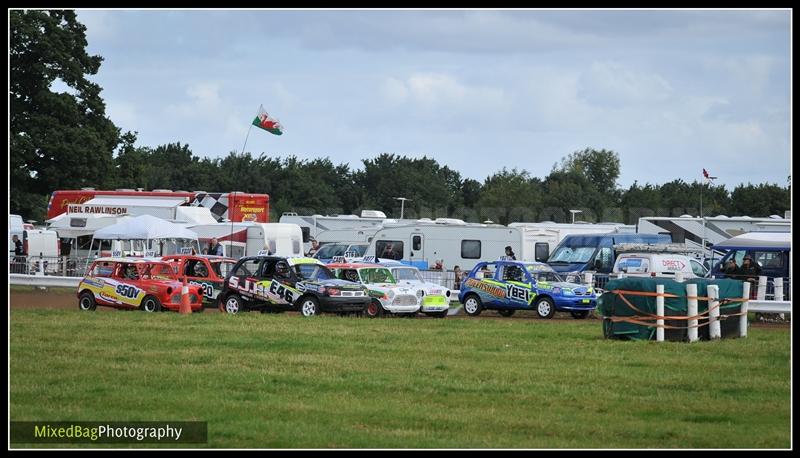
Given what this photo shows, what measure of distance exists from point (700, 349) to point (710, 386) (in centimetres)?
500

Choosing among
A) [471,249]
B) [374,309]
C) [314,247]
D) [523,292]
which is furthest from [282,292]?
[314,247]

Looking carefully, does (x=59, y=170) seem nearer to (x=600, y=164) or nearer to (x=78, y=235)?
(x=78, y=235)

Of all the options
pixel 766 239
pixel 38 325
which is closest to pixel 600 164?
pixel 766 239

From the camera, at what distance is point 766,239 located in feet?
115

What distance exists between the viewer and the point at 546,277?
3244 centimetres

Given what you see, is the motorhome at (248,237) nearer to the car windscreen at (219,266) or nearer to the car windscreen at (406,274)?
the car windscreen at (219,266)

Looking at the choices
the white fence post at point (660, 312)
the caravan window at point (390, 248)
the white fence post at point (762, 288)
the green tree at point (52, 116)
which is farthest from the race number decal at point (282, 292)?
the green tree at point (52, 116)

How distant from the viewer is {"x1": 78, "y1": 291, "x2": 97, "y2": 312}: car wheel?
31734 mm

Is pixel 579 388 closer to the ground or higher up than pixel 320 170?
closer to the ground

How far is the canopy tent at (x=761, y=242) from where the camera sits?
34781mm

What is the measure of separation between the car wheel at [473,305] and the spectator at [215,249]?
14.9m

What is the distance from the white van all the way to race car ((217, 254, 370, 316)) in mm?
8417

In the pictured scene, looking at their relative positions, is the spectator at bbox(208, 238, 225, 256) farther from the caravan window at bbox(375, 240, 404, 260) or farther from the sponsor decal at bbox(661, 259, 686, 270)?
the sponsor decal at bbox(661, 259, 686, 270)

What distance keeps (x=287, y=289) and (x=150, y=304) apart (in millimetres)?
3341
